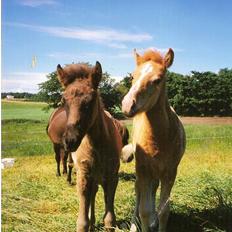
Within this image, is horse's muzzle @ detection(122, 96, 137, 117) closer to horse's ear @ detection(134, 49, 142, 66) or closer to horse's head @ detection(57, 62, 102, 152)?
horse's head @ detection(57, 62, 102, 152)

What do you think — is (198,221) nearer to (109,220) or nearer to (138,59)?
(109,220)

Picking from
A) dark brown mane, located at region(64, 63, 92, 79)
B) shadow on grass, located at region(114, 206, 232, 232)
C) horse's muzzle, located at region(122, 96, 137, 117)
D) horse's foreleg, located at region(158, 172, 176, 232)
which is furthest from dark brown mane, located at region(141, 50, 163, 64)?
shadow on grass, located at region(114, 206, 232, 232)

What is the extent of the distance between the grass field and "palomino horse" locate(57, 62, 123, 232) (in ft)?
1.80

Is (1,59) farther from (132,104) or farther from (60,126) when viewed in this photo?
(60,126)

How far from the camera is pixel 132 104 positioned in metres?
3.54

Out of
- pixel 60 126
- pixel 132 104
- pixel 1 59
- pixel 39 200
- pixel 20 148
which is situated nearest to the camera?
pixel 132 104

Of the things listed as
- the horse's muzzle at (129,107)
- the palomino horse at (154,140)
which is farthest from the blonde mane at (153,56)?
the horse's muzzle at (129,107)

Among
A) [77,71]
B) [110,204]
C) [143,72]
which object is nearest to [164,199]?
[110,204]

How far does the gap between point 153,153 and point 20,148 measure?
408 inches

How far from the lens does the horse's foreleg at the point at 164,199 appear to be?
4.30m

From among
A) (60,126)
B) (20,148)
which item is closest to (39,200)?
(60,126)

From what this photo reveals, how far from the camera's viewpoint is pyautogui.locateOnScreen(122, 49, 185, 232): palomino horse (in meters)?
3.91

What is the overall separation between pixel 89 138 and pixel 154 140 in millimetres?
654

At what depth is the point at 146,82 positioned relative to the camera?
3.79 meters
